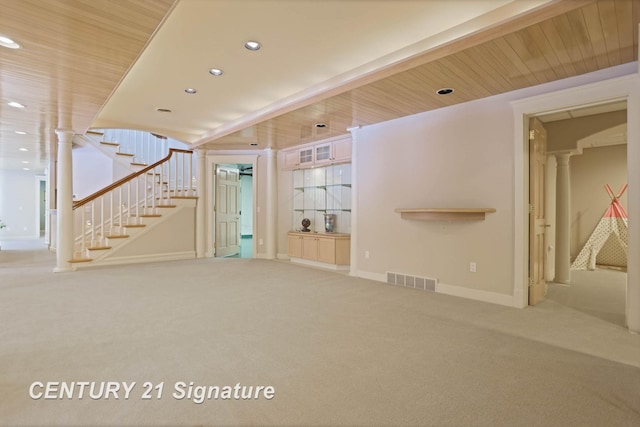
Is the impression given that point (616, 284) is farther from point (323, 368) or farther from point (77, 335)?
point (77, 335)

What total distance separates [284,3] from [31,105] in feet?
12.9

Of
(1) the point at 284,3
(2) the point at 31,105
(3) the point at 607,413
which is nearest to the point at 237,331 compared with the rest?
(3) the point at 607,413

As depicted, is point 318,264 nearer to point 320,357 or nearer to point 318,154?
point 318,154

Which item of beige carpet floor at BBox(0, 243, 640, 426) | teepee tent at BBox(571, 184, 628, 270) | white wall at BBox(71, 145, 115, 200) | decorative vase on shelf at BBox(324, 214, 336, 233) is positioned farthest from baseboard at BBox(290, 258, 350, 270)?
white wall at BBox(71, 145, 115, 200)

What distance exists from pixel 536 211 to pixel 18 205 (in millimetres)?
15286

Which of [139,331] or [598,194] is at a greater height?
[598,194]

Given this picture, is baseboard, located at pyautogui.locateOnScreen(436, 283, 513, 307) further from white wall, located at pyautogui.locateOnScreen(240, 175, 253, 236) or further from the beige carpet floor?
white wall, located at pyautogui.locateOnScreen(240, 175, 253, 236)

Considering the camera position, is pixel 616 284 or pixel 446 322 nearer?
pixel 446 322

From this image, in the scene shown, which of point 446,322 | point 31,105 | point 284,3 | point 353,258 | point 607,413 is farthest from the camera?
point 353,258

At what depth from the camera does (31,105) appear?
4.37 m

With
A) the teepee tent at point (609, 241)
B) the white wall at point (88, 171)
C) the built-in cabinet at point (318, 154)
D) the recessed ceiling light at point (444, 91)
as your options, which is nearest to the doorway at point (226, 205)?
the built-in cabinet at point (318, 154)

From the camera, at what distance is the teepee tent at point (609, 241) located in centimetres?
606

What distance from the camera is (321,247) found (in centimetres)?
617

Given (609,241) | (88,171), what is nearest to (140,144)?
(88,171)
